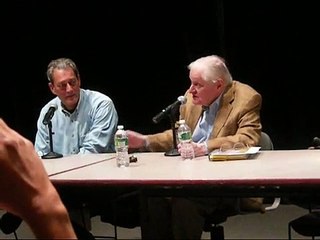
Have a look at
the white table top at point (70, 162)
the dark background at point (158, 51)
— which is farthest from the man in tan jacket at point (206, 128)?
the dark background at point (158, 51)

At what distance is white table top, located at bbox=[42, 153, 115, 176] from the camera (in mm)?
2615

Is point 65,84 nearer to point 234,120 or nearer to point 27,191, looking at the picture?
point 234,120

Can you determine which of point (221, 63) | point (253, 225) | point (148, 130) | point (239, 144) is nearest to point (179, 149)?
point (239, 144)

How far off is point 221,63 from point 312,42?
1.63 metres

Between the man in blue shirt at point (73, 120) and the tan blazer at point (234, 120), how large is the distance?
1.37ft

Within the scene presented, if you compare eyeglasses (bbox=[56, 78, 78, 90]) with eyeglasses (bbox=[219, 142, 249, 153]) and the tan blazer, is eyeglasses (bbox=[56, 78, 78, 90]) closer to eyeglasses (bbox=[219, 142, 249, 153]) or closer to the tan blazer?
the tan blazer

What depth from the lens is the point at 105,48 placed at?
4949 millimetres

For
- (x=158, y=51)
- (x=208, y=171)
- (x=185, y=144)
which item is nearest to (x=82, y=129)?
(x=185, y=144)

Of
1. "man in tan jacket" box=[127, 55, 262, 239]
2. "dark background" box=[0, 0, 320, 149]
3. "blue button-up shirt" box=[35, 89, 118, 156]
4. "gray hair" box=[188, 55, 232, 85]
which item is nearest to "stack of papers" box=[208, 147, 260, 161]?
"man in tan jacket" box=[127, 55, 262, 239]

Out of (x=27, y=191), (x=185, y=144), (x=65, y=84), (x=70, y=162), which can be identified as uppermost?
(x=27, y=191)

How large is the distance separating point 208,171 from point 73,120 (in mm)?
1476

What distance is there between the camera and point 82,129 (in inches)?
138

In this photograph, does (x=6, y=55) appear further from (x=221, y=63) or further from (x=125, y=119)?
(x=221, y=63)

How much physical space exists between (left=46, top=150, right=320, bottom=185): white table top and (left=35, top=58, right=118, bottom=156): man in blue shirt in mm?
681
